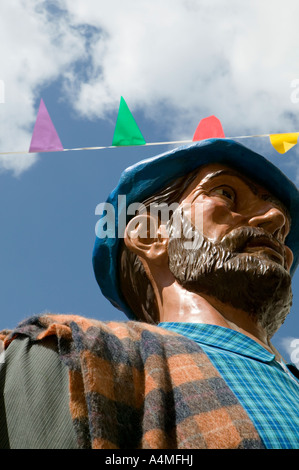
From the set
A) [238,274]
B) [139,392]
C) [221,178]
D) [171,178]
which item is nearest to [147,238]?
[171,178]

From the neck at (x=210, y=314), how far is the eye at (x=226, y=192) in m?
0.48

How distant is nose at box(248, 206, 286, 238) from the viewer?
247 cm

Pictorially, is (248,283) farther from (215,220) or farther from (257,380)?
(257,380)

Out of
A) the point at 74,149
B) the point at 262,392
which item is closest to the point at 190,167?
the point at 74,149

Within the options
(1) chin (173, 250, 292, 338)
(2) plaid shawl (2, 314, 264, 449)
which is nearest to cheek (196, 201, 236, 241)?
(1) chin (173, 250, 292, 338)

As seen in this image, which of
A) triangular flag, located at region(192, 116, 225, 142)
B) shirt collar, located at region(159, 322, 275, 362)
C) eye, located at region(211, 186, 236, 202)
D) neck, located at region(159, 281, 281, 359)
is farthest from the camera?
triangular flag, located at region(192, 116, 225, 142)

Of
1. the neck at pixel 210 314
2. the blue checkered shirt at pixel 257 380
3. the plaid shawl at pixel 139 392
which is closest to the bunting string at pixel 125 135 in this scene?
the neck at pixel 210 314

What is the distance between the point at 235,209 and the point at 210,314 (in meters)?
0.54

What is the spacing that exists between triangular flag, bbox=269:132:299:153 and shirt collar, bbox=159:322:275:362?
126 centimetres

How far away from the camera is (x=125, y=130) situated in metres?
3.00

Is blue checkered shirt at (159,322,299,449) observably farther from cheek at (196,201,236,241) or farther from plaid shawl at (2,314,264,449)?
cheek at (196,201,236,241)

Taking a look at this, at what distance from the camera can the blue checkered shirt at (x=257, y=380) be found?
60.1 inches

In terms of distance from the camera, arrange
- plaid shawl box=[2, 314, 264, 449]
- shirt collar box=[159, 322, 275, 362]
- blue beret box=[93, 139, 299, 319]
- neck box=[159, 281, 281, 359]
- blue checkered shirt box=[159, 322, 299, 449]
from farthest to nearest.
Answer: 1. blue beret box=[93, 139, 299, 319]
2. neck box=[159, 281, 281, 359]
3. shirt collar box=[159, 322, 275, 362]
4. blue checkered shirt box=[159, 322, 299, 449]
5. plaid shawl box=[2, 314, 264, 449]
